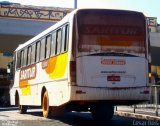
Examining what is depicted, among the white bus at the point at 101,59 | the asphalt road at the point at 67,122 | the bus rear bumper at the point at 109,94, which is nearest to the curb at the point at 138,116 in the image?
the asphalt road at the point at 67,122

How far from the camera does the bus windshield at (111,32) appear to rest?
451 inches

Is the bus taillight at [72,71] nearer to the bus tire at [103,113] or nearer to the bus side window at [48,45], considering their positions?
the bus tire at [103,113]

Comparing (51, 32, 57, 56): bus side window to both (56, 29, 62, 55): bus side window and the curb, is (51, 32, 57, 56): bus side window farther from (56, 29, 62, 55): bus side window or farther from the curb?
the curb

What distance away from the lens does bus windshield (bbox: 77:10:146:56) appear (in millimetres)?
11453

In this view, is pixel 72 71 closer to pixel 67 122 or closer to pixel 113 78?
pixel 113 78

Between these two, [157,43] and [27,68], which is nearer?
[27,68]

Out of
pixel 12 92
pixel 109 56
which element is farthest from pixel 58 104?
pixel 12 92

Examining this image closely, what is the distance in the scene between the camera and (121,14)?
38.9 ft

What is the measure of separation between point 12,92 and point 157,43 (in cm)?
2143

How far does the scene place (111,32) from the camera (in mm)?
11672

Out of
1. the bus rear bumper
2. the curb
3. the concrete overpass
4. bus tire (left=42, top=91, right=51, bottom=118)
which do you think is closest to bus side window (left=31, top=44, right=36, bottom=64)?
bus tire (left=42, top=91, right=51, bottom=118)

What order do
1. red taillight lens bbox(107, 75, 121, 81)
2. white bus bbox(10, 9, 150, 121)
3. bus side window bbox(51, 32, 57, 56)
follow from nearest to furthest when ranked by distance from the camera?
white bus bbox(10, 9, 150, 121) → red taillight lens bbox(107, 75, 121, 81) → bus side window bbox(51, 32, 57, 56)

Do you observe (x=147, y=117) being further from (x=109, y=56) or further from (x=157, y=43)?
(x=157, y=43)

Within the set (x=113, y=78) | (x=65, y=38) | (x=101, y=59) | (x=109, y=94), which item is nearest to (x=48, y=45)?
(x=65, y=38)
